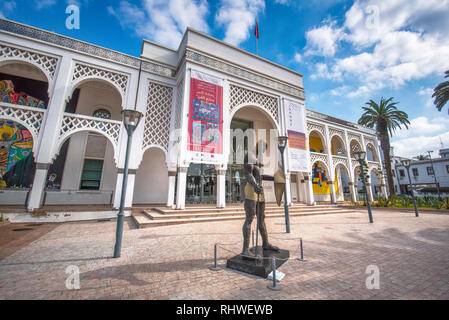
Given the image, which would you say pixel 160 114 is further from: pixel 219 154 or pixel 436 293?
pixel 436 293

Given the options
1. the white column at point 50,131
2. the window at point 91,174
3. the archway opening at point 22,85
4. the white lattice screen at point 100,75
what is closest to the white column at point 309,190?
the white lattice screen at point 100,75

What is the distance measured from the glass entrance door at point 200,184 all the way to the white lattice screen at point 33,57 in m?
9.51

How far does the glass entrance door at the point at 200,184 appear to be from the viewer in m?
13.7

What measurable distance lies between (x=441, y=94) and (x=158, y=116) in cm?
2384

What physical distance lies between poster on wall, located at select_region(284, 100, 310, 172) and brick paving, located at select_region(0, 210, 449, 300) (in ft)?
28.0

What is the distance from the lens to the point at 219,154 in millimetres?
10609

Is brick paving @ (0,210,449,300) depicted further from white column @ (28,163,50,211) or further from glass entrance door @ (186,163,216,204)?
glass entrance door @ (186,163,216,204)

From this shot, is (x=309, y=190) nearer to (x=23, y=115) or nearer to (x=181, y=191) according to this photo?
(x=181, y=191)

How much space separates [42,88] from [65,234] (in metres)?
11.9

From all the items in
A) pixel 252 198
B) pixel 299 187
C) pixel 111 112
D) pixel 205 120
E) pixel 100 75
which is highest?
pixel 100 75

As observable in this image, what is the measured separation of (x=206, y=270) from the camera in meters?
3.11

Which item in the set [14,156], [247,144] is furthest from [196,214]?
[14,156]

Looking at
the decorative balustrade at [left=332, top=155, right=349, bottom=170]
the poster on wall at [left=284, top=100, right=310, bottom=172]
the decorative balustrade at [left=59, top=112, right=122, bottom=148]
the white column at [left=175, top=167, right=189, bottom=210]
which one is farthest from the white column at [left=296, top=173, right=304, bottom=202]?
the decorative balustrade at [left=59, top=112, right=122, bottom=148]

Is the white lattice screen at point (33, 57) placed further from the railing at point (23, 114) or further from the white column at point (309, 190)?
the white column at point (309, 190)
